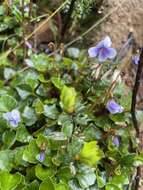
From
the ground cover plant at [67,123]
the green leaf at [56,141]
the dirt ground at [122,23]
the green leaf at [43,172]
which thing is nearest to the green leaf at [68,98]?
the ground cover plant at [67,123]

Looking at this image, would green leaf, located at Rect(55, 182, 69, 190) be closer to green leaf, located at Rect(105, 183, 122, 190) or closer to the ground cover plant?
the ground cover plant

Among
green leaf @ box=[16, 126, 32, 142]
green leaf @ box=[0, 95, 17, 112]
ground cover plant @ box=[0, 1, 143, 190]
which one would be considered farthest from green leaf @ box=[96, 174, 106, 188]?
green leaf @ box=[0, 95, 17, 112]

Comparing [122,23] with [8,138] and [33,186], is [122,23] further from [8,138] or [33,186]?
[33,186]

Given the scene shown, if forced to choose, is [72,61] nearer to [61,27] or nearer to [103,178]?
[61,27]

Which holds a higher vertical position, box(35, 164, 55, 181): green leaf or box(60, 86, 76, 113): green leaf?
box(60, 86, 76, 113): green leaf

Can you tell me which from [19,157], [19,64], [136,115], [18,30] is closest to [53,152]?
[19,157]

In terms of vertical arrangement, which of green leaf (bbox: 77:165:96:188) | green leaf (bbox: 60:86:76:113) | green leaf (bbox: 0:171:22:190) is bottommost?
green leaf (bbox: 77:165:96:188)

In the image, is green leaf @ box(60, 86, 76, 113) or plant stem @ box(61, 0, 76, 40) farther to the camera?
plant stem @ box(61, 0, 76, 40)

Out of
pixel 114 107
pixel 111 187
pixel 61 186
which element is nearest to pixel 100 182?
pixel 111 187
